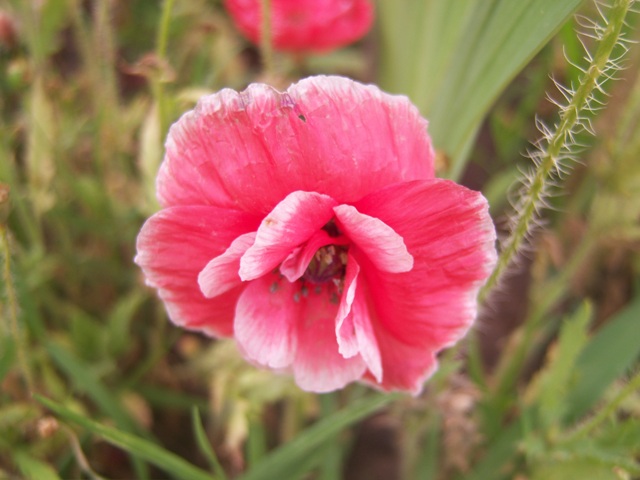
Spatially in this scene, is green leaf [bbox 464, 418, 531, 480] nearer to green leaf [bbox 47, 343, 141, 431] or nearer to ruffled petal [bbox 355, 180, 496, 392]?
ruffled petal [bbox 355, 180, 496, 392]

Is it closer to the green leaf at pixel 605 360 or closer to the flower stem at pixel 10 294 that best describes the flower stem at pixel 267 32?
the flower stem at pixel 10 294

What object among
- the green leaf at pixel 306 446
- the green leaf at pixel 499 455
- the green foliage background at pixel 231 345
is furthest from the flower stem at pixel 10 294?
the green leaf at pixel 499 455

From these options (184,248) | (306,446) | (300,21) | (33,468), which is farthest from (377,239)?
(300,21)

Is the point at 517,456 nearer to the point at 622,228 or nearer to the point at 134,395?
the point at 622,228

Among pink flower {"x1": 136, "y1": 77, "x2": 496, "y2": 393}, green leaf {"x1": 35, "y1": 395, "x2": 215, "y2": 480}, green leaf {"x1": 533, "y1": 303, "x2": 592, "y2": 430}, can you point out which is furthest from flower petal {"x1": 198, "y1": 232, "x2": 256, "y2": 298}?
green leaf {"x1": 533, "y1": 303, "x2": 592, "y2": 430}

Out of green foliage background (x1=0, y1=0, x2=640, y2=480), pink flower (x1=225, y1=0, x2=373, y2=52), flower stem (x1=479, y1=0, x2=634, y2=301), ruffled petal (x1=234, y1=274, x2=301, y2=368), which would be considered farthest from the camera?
pink flower (x1=225, y1=0, x2=373, y2=52)

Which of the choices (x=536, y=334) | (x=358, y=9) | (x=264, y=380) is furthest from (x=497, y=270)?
(x=358, y=9)

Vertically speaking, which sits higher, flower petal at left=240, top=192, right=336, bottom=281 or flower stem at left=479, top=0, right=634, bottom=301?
flower stem at left=479, top=0, right=634, bottom=301
